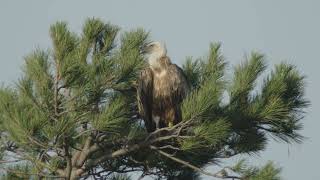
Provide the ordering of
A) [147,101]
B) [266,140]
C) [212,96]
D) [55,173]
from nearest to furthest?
1. [212,96]
2. [55,173]
3. [266,140]
4. [147,101]

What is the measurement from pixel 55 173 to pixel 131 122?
1.10 m

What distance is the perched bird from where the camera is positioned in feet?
28.0

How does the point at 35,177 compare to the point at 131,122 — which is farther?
the point at 131,122

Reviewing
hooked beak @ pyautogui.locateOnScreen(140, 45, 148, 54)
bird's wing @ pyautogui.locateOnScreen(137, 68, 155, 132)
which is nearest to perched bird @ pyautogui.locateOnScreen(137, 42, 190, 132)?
bird's wing @ pyautogui.locateOnScreen(137, 68, 155, 132)

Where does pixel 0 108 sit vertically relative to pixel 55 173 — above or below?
above

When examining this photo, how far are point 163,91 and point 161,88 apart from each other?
1.7 inches

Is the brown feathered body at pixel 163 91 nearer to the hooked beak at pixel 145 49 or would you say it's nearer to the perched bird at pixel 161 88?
the perched bird at pixel 161 88

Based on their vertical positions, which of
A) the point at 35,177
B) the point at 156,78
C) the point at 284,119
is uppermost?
the point at 156,78

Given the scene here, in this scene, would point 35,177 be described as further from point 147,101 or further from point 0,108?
point 147,101

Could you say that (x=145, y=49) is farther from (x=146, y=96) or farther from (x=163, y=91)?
(x=163, y=91)

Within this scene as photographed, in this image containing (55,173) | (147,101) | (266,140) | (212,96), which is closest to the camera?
(212,96)

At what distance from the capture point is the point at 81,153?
7.46 m

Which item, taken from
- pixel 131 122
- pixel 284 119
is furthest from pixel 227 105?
pixel 131 122

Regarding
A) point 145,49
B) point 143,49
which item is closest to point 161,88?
point 145,49
